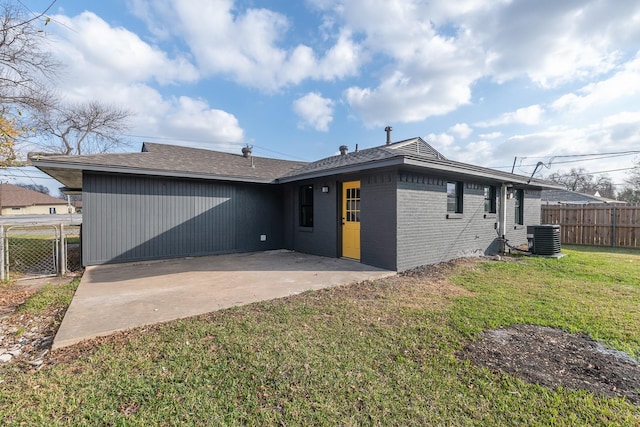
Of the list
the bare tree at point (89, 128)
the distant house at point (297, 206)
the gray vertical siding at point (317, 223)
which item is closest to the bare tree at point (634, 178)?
the distant house at point (297, 206)

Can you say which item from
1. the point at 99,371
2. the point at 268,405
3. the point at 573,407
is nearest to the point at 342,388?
the point at 268,405

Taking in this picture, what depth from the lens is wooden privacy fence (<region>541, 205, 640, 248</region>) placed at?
A: 1020cm

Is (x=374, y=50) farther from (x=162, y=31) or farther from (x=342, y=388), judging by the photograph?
(x=342, y=388)

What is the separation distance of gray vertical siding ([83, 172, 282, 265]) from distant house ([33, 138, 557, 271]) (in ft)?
0.08

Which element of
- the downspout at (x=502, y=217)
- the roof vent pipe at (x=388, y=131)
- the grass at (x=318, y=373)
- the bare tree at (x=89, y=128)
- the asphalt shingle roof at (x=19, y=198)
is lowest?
the grass at (x=318, y=373)

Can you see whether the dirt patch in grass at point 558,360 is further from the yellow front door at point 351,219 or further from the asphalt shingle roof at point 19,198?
the asphalt shingle roof at point 19,198

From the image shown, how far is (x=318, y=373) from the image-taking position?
227 centimetres

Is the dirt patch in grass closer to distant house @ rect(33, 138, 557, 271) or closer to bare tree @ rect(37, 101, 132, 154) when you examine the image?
distant house @ rect(33, 138, 557, 271)

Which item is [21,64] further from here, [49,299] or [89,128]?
[89,128]

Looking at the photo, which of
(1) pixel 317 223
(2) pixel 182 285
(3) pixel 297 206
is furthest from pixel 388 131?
(2) pixel 182 285

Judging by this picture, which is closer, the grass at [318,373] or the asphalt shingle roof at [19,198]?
the grass at [318,373]

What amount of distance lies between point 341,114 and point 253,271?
11.0 meters

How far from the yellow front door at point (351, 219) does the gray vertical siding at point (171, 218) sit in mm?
2842

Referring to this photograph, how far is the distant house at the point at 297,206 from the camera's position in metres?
6.13
